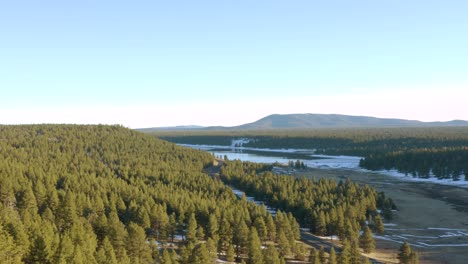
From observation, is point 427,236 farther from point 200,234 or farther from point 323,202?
point 200,234

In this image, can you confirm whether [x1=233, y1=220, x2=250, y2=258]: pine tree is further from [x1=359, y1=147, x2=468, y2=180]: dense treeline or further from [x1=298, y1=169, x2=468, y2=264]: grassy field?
[x1=359, y1=147, x2=468, y2=180]: dense treeline

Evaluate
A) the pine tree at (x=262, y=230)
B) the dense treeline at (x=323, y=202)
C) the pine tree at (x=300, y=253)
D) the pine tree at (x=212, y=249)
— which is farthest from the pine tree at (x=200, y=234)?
the dense treeline at (x=323, y=202)

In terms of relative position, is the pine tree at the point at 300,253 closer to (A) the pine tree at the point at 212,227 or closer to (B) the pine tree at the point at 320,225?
(A) the pine tree at the point at 212,227

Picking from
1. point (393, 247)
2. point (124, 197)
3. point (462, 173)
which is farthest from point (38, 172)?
point (462, 173)

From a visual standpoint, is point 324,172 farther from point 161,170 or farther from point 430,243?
point 430,243

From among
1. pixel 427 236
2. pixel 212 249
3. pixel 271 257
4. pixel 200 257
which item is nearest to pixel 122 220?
pixel 212 249

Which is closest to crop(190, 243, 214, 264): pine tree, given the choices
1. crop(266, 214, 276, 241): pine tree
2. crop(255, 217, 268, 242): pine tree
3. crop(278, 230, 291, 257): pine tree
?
crop(278, 230, 291, 257): pine tree
